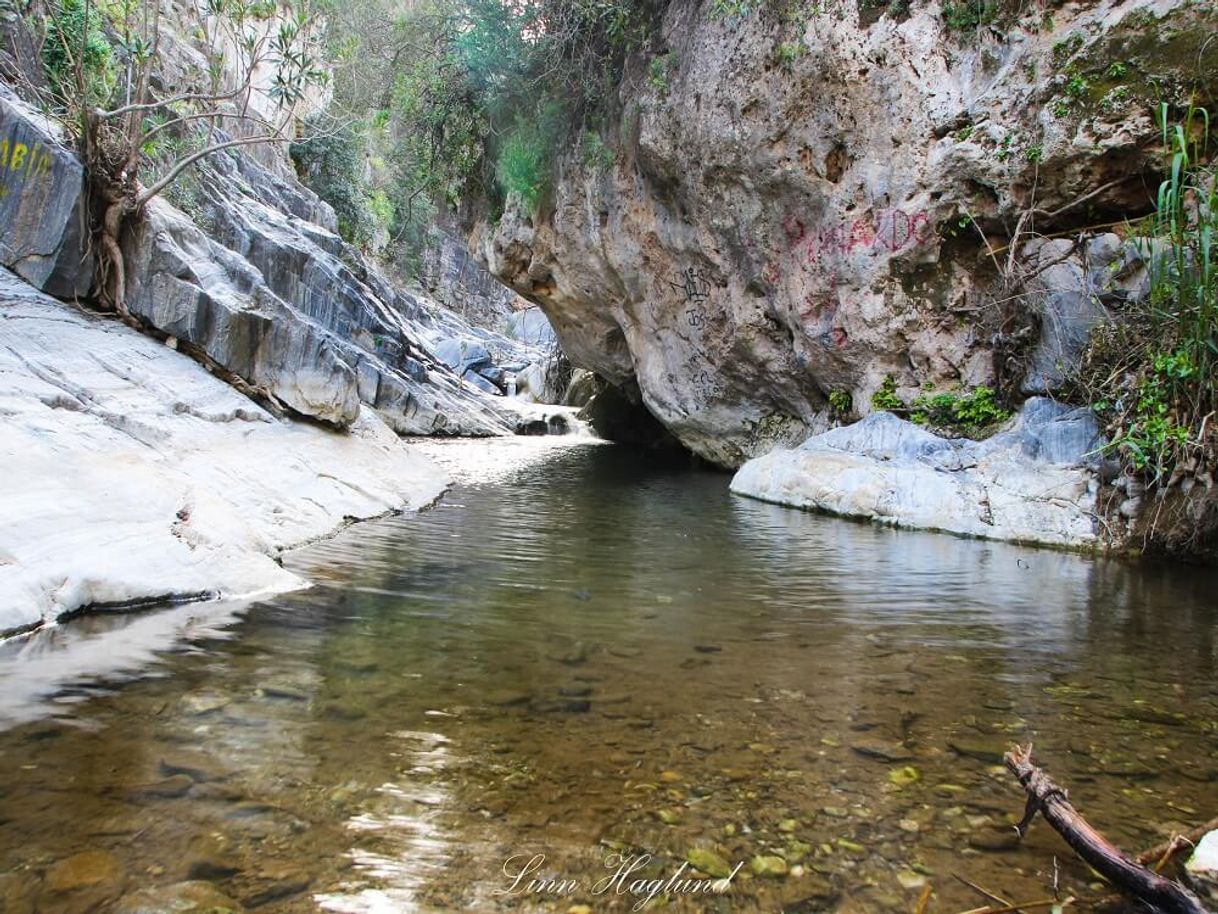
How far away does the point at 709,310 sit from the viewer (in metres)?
12.1

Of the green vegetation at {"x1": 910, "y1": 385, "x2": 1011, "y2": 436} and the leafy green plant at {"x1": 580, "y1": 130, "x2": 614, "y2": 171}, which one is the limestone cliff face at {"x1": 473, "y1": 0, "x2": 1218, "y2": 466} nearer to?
the leafy green plant at {"x1": 580, "y1": 130, "x2": 614, "y2": 171}

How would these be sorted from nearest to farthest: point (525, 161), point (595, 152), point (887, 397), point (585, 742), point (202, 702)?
point (585, 742) → point (202, 702) → point (887, 397) → point (595, 152) → point (525, 161)

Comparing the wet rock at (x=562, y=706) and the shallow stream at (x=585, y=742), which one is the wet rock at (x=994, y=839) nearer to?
the shallow stream at (x=585, y=742)

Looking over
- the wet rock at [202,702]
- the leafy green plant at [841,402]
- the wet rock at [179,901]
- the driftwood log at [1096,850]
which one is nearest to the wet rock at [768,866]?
the driftwood log at [1096,850]

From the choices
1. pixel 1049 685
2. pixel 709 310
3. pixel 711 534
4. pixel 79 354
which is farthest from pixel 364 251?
pixel 1049 685

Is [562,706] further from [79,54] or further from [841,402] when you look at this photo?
[79,54]

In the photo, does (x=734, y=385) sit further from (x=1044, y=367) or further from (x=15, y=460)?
(x=15, y=460)

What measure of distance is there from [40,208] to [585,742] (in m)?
8.92

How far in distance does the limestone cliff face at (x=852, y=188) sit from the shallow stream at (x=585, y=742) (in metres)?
5.19

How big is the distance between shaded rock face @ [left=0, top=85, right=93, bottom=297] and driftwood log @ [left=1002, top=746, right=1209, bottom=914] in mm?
9608

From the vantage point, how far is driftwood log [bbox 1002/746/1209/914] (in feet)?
4.70

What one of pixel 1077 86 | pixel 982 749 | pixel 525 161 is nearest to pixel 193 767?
pixel 982 749

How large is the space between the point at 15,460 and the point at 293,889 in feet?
12.3

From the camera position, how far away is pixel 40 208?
7555mm
